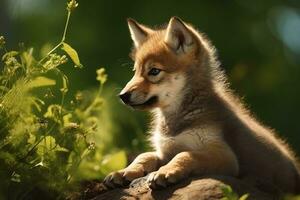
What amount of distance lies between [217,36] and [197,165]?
8.70 m

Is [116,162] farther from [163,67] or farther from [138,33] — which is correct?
[138,33]

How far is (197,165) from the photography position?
7.61 m

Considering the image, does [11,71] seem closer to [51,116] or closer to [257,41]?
[51,116]

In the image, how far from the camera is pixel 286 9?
57.1 feet

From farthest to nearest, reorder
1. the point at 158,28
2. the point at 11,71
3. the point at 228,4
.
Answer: the point at 228,4 < the point at 158,28 < the point at 11,71

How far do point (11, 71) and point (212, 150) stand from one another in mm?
1726

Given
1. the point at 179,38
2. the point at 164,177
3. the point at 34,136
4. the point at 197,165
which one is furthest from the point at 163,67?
the point at 34,136

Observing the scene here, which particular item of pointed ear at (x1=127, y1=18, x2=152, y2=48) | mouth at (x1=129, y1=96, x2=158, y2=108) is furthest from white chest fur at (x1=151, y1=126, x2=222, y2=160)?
pointed ear at (x1=127, y1=18, x2=152, y2=48)

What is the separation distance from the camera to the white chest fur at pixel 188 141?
7930mm

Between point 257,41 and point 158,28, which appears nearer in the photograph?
point 158,28

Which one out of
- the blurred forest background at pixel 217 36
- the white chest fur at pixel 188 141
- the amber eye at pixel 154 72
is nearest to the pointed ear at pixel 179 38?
the amber eye at pixel 154 72

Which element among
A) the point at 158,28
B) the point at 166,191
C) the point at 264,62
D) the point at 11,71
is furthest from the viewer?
the point at 264,62

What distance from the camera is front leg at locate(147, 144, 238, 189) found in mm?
7391

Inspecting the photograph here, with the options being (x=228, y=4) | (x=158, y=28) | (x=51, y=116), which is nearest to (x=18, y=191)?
(x=51, y=116)
